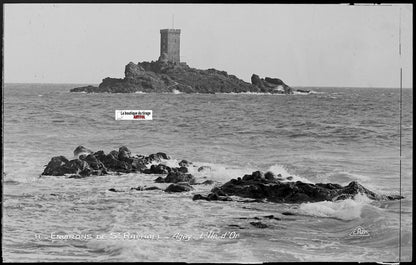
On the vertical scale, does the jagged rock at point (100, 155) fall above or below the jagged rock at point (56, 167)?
above

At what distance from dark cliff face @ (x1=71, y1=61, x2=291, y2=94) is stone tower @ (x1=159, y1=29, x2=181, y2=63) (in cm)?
8

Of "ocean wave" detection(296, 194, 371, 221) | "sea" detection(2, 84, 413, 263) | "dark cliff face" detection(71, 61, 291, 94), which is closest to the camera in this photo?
"sea" detection(2, 84, 413, 263)

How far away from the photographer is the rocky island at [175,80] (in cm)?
1002

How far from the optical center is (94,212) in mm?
9805

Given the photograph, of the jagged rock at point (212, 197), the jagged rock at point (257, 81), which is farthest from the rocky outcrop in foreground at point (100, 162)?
the jagged rock at point (257, 81)

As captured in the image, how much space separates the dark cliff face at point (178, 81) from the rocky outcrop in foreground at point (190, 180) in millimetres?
858

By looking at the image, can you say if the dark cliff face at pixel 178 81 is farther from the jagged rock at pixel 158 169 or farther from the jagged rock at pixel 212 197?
the jagged rock at pixel 212 197

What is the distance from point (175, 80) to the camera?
1024cm

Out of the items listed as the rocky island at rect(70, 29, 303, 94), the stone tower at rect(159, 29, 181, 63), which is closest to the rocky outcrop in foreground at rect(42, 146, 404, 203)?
the rocky island at rect(70, 29, 303, 94)

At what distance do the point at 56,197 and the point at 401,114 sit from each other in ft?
14.8

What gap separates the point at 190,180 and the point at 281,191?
119cm

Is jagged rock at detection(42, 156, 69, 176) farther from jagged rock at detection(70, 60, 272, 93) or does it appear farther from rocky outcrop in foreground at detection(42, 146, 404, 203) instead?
jagged rock at detection(70, 60, 272, 93)

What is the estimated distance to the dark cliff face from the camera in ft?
33.1

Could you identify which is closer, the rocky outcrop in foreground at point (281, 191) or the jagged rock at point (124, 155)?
the rocky outcrop in foreground at point (281, 191)
